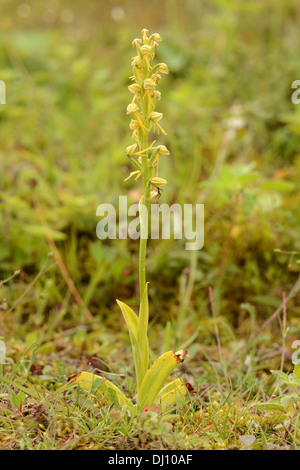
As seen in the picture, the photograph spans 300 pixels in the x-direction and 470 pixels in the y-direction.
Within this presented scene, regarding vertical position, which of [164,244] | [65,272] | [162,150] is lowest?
[65,272]

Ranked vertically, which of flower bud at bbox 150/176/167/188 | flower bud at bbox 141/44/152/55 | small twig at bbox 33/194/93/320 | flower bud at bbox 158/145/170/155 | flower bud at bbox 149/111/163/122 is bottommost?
small twig at bbox 33/194/93/320

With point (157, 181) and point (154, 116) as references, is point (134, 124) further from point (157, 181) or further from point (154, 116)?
point (157, 181)

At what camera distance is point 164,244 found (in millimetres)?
2604

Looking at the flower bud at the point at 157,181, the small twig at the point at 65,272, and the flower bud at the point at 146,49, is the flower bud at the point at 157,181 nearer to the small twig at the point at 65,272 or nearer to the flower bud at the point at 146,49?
the flower bud at the point at 146,49

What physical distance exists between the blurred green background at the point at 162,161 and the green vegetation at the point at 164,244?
1cm

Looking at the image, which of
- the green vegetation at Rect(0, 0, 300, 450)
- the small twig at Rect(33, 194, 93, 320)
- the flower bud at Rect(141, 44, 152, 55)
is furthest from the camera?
the small twig at Rect(33, 194, 93, 320)

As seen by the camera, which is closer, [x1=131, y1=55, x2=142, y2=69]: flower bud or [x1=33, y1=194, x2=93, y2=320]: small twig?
[x1=131, y1=55, x2=142, y2=69]: flower bud

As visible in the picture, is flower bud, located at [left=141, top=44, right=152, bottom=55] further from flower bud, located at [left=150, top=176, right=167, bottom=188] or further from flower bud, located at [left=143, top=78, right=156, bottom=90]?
flower bud, located at [left=150, top=176, right=167, bottom=188]

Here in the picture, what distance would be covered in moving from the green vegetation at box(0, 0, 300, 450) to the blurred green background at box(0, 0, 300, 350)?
Answer: 1 cm

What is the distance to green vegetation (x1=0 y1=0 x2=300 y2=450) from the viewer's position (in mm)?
1428

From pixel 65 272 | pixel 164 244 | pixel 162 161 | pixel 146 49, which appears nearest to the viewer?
pixel 146 49

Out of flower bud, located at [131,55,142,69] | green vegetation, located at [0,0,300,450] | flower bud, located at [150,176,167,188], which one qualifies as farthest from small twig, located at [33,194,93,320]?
flower bud, located at [131,55,142,69]

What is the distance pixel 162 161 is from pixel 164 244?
685mm

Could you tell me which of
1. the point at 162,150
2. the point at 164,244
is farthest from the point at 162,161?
the point at 162,150
